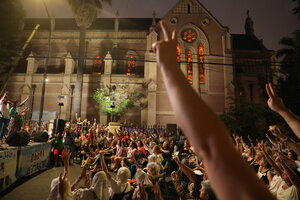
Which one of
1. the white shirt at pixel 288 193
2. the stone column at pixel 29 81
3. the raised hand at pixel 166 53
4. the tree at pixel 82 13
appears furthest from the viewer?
the stone column at pixel 29 81

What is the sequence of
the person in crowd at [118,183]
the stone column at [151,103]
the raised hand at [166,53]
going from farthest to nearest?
the stone column at [151,103]
the person in crowd at [118,183]
the raised hand at [166,53]

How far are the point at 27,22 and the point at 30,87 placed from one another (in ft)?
62.5

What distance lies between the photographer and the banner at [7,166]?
17.3ft

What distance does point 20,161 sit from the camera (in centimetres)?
634

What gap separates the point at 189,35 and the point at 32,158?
24.5 meters

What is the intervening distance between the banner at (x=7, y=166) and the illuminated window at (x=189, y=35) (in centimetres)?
2429


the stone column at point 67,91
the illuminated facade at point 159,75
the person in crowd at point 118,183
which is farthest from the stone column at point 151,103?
the person in crowd at point 118,183

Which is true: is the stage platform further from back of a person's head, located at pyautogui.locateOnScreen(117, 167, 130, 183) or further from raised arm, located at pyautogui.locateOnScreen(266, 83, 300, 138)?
raised arm, located at pyautogui.locateOnScreen(266, 83, 300, 138)

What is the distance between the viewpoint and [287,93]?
20.5 metres

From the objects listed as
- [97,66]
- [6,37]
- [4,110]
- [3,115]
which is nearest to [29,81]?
[97,66]

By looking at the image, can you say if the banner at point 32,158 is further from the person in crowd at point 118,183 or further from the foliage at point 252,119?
the foliage at point 252,119

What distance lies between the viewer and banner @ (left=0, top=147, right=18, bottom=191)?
527cm

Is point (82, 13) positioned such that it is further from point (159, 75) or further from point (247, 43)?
point (247, 43)

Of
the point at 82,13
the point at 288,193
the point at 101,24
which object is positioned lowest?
the point at 288,193
